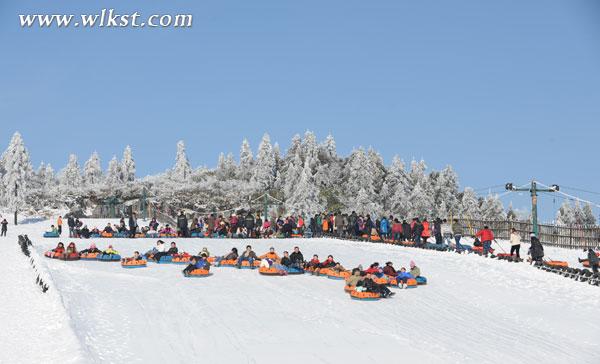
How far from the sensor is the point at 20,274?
2530 centimetres

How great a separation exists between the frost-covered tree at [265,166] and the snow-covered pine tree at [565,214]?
1816 inches

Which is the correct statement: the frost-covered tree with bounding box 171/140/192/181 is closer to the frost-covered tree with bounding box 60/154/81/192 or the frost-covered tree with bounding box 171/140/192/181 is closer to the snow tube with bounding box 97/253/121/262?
the frost-covered tree with bounding box 60/154/81/192

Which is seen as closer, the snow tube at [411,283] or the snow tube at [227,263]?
the snow tube at [411,283]

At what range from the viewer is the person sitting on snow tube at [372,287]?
21594 millimetres

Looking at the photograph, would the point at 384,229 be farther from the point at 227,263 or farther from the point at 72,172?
the point at 72,172

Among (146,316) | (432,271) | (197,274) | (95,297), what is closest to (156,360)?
(146,316)

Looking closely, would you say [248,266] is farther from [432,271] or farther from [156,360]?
[156,360]

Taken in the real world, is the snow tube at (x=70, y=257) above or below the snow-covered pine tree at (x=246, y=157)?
below

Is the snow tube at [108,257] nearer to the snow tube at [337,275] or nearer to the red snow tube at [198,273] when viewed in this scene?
the red snow tube at [198,273]

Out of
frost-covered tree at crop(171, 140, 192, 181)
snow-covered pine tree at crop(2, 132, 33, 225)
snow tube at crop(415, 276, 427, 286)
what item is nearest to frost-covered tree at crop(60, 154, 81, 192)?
frost-covered tree at crop(171, 140, 192, 181)

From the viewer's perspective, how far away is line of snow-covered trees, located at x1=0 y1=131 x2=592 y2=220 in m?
71.8

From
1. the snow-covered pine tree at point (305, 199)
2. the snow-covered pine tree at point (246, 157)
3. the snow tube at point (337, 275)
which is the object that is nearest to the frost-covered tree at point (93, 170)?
the snow-covered pine tree at point (246, 157)

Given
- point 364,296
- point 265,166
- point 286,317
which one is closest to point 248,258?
point 364,296

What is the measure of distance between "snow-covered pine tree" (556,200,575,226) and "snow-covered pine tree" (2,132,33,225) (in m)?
76.7
